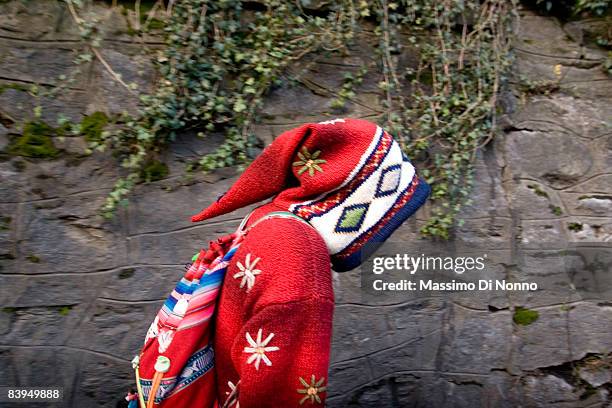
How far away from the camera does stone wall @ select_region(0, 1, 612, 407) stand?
6.97 ft

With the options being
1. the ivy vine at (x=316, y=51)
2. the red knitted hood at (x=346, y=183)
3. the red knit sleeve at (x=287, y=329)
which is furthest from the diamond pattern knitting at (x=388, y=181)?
the ivy vine at (x=316, y=51)

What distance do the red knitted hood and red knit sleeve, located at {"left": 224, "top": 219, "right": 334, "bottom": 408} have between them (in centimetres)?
8

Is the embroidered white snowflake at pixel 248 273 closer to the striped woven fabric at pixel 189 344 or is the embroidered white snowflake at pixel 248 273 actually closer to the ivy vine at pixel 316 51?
the striped woven fabric at pixel 189 344

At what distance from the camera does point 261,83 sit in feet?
7.56

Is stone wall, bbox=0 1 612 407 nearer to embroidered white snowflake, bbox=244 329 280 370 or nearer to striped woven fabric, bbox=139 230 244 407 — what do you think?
striped woven fabric, bbox=139 230 244 407

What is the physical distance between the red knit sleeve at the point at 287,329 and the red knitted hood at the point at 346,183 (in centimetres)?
8

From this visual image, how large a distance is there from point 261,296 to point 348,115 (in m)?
1.50

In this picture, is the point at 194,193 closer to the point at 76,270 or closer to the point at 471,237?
the point at 76,270

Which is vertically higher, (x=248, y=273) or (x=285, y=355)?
(x=248, y=273)

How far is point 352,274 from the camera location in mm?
2367

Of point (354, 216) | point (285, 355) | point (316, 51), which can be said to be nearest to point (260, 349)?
point (285, 355)

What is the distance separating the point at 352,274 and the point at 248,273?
49.4 inches

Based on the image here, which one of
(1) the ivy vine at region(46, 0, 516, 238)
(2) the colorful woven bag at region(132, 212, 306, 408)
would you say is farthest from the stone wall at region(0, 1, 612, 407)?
(2) the colorful woven bag at region(132, 212, 306, 408)

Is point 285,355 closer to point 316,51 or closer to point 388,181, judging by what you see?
point 388,181
